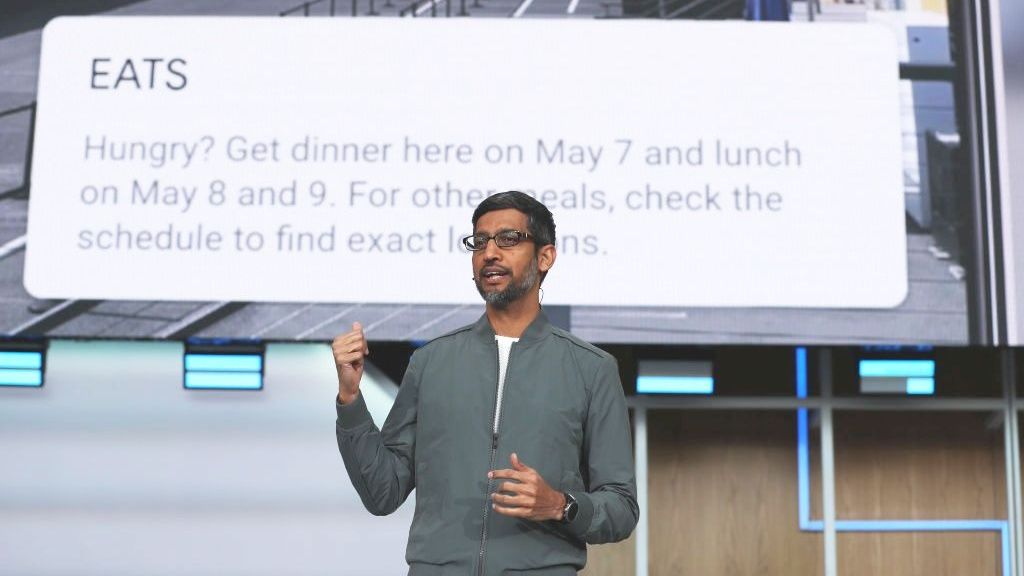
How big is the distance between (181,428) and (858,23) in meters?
2.81

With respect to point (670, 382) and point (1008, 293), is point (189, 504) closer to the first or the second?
point (670, 382)

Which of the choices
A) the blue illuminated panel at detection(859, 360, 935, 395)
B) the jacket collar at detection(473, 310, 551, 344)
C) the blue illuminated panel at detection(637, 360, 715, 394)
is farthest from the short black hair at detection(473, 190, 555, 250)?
the blue illuminated panel at detection(859, 360, 935, 395)

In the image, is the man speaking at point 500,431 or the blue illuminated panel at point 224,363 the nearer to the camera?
the man speaking at point 500,431

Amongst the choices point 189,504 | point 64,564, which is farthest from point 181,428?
point 64,564

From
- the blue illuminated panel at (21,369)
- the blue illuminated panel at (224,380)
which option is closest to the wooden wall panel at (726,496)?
the blue illuminated panel at (224,380)

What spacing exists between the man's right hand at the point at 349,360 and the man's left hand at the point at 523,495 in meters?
0.26

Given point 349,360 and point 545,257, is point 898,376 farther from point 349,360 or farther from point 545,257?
point 349,360

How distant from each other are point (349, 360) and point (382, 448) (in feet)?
0.49

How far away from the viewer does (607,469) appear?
150 centimetres

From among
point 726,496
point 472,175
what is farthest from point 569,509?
point 726,496

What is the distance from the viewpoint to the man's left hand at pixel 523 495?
4.28ft

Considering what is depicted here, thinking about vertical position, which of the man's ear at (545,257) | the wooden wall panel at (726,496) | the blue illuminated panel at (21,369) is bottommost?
the wooden wall panel at (726,496)

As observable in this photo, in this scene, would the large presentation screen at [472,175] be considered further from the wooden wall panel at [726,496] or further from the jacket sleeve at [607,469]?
the jacket sleeve at [607,469]

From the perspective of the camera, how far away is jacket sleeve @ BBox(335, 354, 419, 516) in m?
1.49
